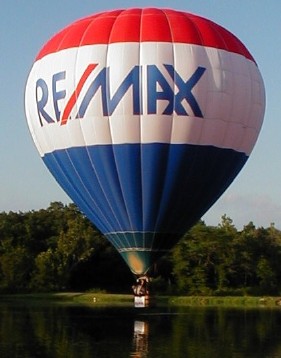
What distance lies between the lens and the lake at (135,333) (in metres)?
22.9

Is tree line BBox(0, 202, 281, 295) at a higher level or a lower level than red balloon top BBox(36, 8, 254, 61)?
lower

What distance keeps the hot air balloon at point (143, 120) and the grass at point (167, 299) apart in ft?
95.3

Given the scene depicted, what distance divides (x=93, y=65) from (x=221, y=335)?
1185cm

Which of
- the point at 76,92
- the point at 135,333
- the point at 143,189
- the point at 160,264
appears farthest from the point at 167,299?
the point at 76,92

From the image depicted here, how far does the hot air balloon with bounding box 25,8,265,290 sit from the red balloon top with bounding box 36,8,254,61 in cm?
3

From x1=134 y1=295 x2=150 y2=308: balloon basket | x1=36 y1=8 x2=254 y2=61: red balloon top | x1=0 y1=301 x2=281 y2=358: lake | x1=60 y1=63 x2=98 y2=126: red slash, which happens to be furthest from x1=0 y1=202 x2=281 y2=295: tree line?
x1=134 y1=295 x2=150 y2=308: balloon basket

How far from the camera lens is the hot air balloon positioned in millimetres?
19922

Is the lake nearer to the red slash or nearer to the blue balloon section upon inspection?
the blue balloon section

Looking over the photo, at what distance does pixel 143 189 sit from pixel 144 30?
12.4 ft

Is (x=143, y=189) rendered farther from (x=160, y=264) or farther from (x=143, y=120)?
(x=160, y=264)

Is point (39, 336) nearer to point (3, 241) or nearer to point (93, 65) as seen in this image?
point (93, 65)

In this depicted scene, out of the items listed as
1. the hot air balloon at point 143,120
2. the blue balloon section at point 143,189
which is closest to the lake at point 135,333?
the blue balloon section at point 143,189

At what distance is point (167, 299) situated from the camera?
5091 cm

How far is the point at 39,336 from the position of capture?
27250 mm
